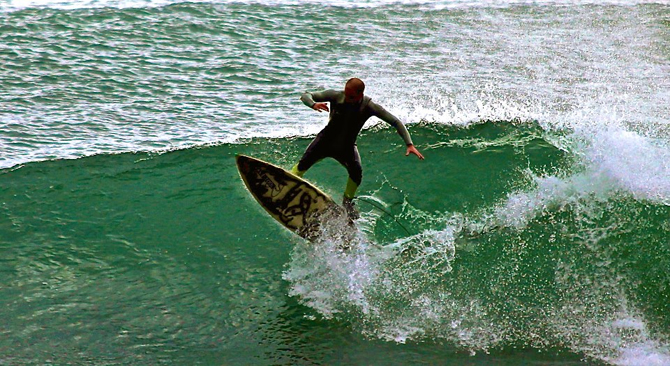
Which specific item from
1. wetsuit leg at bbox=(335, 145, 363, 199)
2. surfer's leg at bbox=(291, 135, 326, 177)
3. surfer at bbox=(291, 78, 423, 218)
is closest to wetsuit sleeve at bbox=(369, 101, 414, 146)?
surfer at bbox=(291, 78, 423, 218)

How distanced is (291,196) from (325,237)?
1.93 ft

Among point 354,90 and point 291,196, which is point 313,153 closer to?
point 291,196

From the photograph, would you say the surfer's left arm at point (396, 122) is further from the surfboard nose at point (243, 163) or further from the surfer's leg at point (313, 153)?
the surfboard nose at point (243, 163)

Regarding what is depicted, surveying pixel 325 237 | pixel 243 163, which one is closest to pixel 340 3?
pixel 243 163

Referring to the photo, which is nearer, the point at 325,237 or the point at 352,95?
the point at 352,95

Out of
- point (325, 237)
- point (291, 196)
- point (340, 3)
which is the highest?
point (340, 3)

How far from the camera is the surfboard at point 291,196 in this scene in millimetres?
8555

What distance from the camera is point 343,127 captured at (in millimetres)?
8297

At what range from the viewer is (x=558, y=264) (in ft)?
28.8

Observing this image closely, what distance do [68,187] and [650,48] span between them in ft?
50.6

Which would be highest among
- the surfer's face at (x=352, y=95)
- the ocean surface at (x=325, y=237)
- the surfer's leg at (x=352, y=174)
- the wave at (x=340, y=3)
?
the surfer's face at (x=352, y=95)

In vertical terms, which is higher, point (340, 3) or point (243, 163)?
point (340, 3)

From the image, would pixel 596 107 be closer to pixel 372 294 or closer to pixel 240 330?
pixel 372 294

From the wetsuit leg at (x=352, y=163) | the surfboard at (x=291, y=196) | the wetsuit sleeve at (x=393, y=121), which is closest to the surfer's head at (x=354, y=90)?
the wetsuit sleeve at (x=393, y=121)
